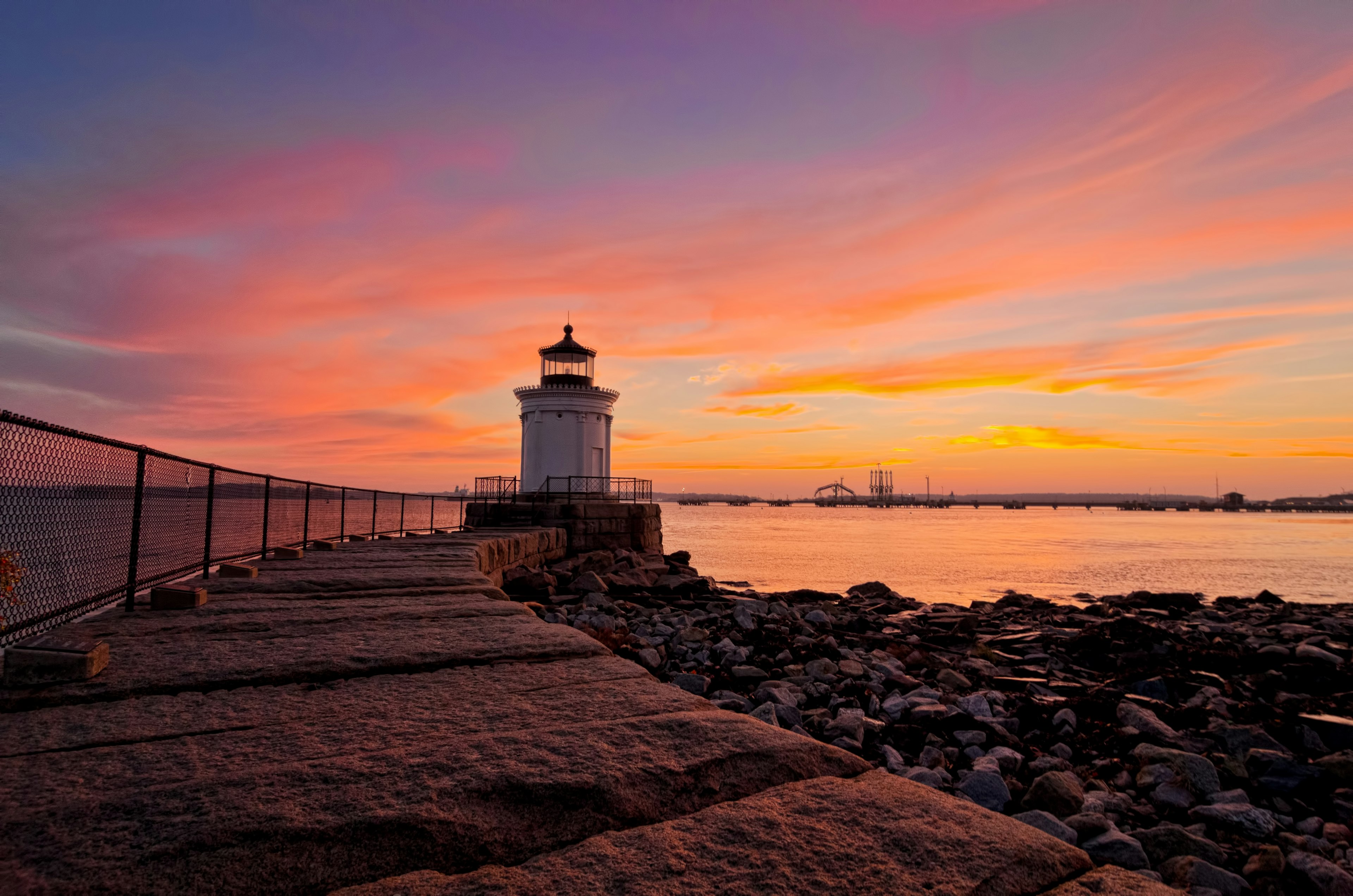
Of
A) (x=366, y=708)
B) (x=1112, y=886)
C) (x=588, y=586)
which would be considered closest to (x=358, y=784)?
(x=366, y=708)

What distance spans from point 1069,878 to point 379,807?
5.91ft

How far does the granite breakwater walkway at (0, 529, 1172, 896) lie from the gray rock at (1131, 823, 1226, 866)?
8.45 ft

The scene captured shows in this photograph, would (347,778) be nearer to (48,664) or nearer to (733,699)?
(48,664)

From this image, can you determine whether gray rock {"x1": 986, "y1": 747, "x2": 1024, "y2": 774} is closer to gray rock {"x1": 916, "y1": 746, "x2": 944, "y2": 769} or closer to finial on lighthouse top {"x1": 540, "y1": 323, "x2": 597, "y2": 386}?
gray rock {"x1": 916, "y1": 746, "x2": 944, "y2": 769}

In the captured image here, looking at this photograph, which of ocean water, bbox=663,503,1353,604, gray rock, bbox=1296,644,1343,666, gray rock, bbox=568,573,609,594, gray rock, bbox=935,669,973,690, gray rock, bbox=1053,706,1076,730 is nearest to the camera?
gray rock, bbox=1053,706,1076,730

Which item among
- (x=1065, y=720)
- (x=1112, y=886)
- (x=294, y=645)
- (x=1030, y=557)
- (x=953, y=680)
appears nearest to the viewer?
Result: (x=1112, y=886)

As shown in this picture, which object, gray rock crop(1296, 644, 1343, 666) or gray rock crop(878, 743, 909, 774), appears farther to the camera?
gray rock crop(1296, 644, 1343, 666)

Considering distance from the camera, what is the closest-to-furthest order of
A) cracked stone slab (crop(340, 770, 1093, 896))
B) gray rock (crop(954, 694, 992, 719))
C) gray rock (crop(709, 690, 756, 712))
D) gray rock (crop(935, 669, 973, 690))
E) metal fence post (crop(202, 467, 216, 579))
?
1. cracked stone slab (crop(340, 770, 1093, 896))
2. gray rock (crop(709, 690, 756, 712))
3. gray rock (crop(954, 694, 992, 719))
4. metal fence post (crop(202, 467, 216, 579))
5. gray rock (crop(935, 669, 973, 690))

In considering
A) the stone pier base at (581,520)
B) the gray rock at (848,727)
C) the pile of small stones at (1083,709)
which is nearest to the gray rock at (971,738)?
the pile of small stones at (1083,709)

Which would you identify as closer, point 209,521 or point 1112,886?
point 1112,886

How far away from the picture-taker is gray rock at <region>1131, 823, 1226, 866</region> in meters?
3.66

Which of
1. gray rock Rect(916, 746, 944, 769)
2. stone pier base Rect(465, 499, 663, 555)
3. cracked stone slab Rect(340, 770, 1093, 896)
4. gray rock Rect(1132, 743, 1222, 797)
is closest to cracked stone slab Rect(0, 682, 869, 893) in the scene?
cracked stone slab Rect(340, 770, 1093, 896)

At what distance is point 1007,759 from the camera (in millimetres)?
4957

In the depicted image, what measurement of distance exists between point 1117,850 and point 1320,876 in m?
0.96
